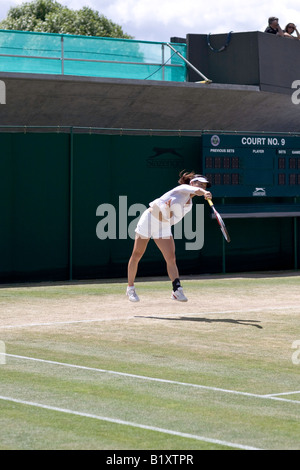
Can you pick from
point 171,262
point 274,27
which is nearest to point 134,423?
point 171,262

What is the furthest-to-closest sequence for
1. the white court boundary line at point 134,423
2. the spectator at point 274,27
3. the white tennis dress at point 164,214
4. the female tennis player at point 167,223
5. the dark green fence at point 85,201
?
1. the spectator at point 274,27
2. the dark green fence at point 85,201
3. the female tennis player at point 167,223
4. the white tennis dress at point 164,214
5. the white court boundary line at point 134,423

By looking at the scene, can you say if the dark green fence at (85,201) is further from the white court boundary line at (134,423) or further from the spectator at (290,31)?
the white court boundary line at (134,423)

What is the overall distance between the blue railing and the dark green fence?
11.8ft

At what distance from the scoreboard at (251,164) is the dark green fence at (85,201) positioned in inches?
28.2

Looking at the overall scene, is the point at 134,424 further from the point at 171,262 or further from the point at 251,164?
the point at 251,164

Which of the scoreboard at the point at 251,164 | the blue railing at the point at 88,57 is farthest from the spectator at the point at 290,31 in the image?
the scoreboard at the point at 251,164

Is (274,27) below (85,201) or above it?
above

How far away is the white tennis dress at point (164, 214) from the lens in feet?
46.3

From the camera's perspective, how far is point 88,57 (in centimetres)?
2438

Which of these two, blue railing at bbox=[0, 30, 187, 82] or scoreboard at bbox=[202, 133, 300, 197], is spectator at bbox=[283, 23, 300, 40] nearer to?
blue railing at bbox=[0, 30, 187, 82]

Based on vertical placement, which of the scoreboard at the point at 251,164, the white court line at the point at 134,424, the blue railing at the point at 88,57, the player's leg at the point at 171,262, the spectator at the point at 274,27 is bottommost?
the white court line at the point at 134,424

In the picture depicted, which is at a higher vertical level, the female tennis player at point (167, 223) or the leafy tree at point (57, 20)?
the leafy tree at point (57, 20)

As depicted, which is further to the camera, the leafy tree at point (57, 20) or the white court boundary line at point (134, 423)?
the leafy tree at point (57, 20)

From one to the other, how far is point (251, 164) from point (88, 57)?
18.4 ft
